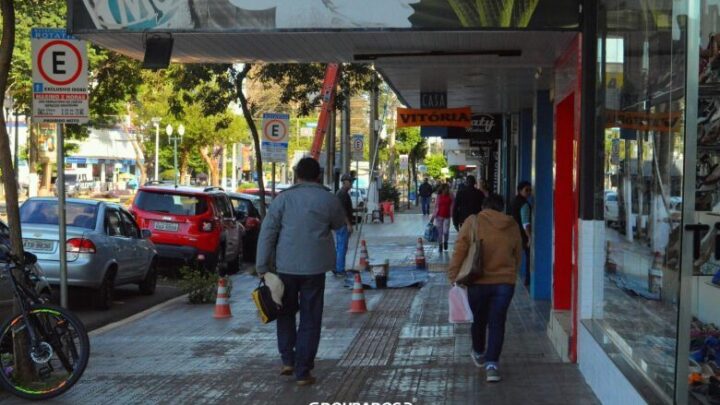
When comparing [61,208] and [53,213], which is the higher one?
[61,208]

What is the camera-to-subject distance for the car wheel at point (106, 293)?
1303cm

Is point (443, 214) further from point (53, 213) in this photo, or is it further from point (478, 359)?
point (478, 359)

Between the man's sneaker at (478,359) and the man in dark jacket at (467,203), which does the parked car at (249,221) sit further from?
the man's sneaker at (478,359)

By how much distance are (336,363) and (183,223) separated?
372 inches

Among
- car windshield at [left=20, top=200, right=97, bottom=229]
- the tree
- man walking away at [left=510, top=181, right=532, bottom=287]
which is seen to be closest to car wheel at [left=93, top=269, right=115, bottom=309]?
car windshield at [left=20, top=200, right=97, bottom=229]

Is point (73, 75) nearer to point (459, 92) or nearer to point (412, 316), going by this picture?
point (412, 316)

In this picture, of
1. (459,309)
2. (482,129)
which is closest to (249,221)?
(482,129)

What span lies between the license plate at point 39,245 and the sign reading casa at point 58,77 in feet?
12.4

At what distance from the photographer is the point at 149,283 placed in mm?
15219

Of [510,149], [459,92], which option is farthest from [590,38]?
[510,149]

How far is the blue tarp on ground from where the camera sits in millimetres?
15508

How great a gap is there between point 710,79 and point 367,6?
3016 mm

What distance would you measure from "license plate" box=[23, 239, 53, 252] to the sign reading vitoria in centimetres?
528

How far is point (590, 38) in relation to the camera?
7.52 metres
